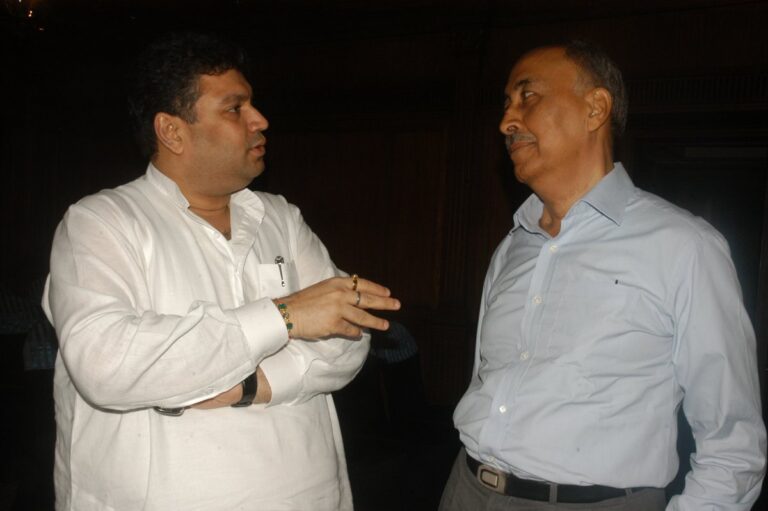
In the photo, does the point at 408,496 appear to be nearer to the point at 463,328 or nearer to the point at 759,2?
the point at 463,328

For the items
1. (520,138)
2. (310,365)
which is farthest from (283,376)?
(520,138)

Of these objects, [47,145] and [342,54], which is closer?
[342,54]

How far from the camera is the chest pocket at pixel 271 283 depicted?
1.73 metres

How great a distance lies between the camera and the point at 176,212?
5.53ft

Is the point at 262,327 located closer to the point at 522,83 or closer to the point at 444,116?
the point at 522,83

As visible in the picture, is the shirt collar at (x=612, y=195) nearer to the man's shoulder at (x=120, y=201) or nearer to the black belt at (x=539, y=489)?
the black belt at (x=539, y=489)

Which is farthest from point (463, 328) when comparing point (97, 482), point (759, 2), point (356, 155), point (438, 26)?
point (97, 482)

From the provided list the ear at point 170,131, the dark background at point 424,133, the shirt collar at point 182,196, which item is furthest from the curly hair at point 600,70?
Result: the dark background at point 424,133

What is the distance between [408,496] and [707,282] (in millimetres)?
2345

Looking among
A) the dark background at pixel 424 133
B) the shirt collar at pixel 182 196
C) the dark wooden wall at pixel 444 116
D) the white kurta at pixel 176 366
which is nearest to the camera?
the white kurta at pixel 176 366

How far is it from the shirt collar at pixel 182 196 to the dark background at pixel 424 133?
1.86m

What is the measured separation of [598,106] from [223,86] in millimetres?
949

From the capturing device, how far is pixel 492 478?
162 centimetres

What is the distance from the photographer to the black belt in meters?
1.51
